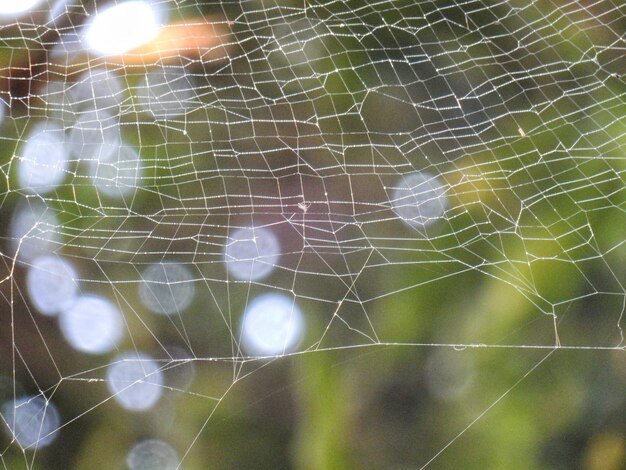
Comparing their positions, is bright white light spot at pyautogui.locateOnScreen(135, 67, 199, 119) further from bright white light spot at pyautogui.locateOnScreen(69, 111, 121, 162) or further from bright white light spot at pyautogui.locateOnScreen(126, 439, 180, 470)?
bright white light spot at pyautogui.locateOnScreen(126, 439, 180, 470)

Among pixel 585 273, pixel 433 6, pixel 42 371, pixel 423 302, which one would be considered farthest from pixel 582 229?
pixel 42 371

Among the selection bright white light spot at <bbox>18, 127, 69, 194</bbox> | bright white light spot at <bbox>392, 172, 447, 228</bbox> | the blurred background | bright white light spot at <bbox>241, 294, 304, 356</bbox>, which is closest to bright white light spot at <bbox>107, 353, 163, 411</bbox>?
the blurred background

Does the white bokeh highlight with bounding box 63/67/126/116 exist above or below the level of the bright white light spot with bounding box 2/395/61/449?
above

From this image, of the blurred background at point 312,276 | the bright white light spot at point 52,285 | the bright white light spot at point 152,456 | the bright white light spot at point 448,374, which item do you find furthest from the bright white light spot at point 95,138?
the bright white light spot at point 448,374

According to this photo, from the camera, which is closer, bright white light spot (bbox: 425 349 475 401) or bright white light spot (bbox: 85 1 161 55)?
bright white light spot (bbox: 85 1 161 55)

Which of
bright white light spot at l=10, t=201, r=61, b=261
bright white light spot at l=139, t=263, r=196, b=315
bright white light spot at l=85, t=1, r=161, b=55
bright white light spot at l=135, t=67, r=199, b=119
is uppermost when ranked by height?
bright white light spot at l=85, t=1, r=161, b=55

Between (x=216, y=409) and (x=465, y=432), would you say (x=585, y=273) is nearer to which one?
(x=465, y=432)

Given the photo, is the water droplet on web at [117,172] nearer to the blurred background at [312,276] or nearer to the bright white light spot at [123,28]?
the blurred background at [312,276]
